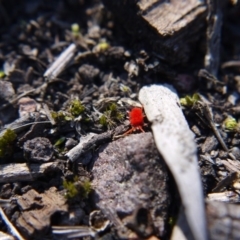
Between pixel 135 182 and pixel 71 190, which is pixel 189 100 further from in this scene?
pixel 71 190

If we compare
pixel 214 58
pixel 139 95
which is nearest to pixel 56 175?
pixel 139 95

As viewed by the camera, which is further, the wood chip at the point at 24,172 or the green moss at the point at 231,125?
the green moss at the point at 231,125

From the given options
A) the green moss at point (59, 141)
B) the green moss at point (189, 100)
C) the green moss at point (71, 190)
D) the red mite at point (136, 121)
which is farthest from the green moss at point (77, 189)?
the green moss at point (189, 100)

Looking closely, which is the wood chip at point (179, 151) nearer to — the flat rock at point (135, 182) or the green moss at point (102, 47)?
the flat rock at point (135, 182)

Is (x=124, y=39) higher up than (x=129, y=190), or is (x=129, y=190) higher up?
(x=124, y=39)

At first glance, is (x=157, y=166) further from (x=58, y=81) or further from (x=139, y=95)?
(x=58, y=81)

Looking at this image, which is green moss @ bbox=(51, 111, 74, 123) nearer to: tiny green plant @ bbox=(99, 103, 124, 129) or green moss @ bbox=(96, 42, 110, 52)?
tiny green plant @ bbox=(99, 103, 124, 129)

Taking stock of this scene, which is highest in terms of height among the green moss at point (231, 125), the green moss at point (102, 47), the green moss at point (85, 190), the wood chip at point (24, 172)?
the green moss at point (102, 47)
